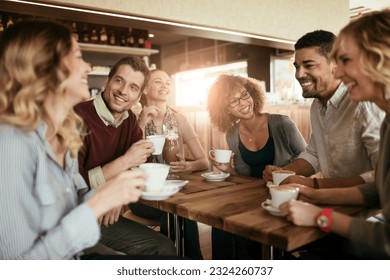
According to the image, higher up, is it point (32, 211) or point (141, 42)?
point (141, 42)

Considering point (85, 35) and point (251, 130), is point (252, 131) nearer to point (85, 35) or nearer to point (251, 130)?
point (251, 130)

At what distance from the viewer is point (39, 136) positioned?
100 centimetres

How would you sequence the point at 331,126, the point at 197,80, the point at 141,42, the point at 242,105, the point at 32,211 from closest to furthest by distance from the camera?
the point at 32,211 < the point at 331,126 < the point at 242,105 < the point at 141,42 < the point at 197,80

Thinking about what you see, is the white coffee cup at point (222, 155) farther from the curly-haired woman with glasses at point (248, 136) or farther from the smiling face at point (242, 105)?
the smiling face at point (242, 105)

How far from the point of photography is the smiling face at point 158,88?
2445mm

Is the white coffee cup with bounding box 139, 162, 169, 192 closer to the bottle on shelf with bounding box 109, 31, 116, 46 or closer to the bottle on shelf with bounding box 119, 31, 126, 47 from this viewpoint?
the bottle on shelf with bounding box 109, 31, 116, 46

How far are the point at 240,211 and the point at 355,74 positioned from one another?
0.57 meters

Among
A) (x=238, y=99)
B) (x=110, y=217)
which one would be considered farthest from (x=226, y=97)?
(x=110, y=217)

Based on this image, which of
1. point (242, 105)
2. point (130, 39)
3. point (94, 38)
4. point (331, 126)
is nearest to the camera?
point (331, 126)

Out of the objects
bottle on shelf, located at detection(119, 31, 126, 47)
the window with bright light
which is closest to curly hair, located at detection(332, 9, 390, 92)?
bottle on shelf, located at detection(119, 31, 126, 47)

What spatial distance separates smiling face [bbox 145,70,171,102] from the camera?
8.02 feet

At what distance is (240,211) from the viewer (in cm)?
118

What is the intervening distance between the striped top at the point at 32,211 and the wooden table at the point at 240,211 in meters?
0.38
